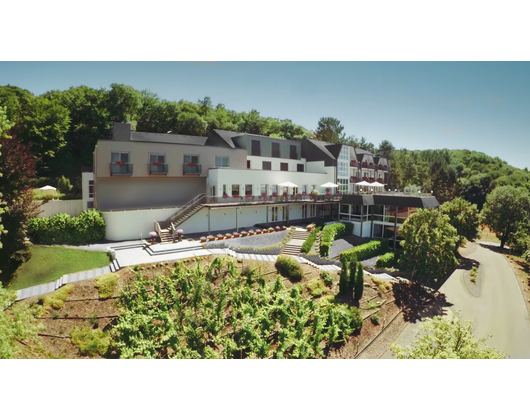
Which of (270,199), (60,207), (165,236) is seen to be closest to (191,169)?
(165,236)

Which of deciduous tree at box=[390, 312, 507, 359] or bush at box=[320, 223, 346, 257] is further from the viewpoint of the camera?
bush at box=[320, 223, 346, 257]

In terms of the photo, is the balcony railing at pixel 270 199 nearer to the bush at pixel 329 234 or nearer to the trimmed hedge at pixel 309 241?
the bush at pixel 329 234

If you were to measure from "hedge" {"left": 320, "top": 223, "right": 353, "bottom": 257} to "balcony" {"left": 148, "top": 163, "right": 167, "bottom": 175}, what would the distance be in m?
10.9

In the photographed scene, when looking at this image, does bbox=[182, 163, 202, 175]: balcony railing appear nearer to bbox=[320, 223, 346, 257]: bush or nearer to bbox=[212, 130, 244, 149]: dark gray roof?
bbox=[212, 130, 244, 149]: dark gray roof

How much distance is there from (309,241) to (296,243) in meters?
0.82

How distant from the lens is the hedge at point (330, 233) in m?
18.2

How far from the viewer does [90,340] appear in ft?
30.6

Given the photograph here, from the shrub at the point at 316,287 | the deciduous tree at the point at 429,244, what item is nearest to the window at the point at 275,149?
the deciduous tree at the point at 429,244

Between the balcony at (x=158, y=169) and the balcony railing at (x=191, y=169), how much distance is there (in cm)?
126

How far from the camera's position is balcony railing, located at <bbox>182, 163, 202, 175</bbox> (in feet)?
66.1

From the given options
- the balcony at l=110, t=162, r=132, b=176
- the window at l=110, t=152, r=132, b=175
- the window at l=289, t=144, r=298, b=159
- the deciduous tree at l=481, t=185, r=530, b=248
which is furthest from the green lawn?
the deciduous tree at l=481, t=185, r=530, b=248
